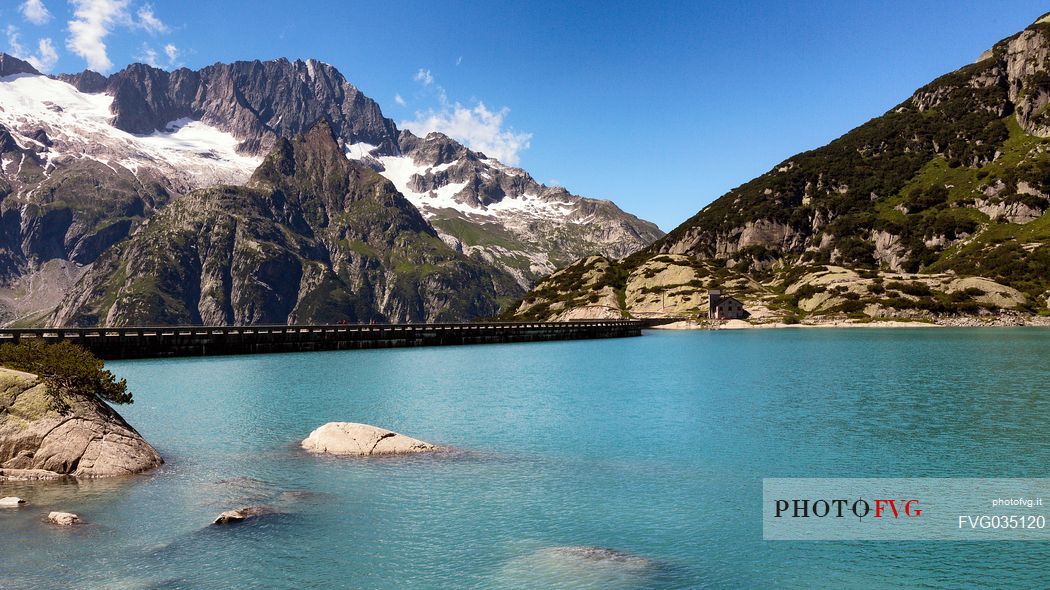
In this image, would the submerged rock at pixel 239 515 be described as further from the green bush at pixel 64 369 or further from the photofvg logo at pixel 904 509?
the photofvg logo at pixel 904 509

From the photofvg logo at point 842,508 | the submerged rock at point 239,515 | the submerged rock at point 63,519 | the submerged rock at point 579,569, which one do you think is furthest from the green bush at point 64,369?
→ the photofvg logo at point 842,508

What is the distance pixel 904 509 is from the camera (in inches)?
949

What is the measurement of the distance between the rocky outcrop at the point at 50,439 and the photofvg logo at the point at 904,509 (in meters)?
27.2

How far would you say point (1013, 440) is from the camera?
35.1 metres

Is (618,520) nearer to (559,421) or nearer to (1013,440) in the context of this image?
(559,421)

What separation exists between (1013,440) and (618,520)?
25504mm

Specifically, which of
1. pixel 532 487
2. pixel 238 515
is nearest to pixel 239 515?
pixel 238 515

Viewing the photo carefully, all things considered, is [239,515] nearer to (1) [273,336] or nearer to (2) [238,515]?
(2) [238,515]

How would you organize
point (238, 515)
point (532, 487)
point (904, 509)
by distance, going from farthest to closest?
point (532, 487) → point (904, 509) → point (238, 515)

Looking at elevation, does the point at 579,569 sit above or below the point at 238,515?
below

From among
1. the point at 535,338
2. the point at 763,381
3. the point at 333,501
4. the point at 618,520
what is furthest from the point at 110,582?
the point at 535,338

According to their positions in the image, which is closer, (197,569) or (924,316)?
(197,569)

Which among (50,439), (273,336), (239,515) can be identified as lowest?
(239,515)

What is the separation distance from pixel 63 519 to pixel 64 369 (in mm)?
11179
